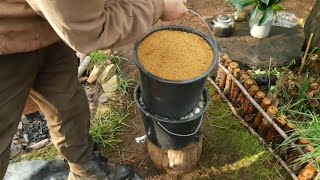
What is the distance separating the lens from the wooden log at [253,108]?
11.2ft

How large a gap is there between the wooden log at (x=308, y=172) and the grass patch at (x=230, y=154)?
0.22m

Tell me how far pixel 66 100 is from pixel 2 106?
1.54 feet

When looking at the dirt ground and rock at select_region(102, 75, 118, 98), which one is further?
rock at select_region(102, 75, 118, 98)

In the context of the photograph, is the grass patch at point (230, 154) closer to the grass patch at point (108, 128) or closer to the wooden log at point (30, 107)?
the grass patch at point (108, 128)

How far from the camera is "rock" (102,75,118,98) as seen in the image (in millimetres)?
3834

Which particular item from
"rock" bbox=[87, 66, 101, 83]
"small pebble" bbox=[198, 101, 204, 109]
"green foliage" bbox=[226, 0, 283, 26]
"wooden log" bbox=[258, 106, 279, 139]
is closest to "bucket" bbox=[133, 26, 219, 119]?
"small pebble" bbox=[198, 101, 204, 109]

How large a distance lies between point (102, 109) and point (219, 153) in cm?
126

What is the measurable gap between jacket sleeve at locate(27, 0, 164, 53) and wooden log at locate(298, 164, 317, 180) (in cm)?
188

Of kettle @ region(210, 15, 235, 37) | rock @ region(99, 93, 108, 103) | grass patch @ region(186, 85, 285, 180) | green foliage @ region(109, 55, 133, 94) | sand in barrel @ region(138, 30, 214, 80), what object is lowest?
grass patch @ region(186, 85, 285, 180)

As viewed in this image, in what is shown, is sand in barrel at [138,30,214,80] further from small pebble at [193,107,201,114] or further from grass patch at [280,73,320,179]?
grass patch at [280,73,320,179]

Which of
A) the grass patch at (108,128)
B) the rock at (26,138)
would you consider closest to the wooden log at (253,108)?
the grass patch at (108,128)

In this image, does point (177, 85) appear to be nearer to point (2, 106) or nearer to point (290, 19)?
point (2, 106)

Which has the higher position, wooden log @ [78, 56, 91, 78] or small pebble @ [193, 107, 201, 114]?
small pebble @ [193, 107, 201, 114]

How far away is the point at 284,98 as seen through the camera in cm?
369
